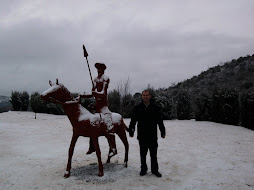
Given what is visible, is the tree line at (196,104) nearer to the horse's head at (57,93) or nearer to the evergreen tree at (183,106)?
the evergreen tree at (183,106)

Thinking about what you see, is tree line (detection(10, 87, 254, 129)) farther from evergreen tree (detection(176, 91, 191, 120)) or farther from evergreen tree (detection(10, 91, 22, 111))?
evergreen tree (detection(10, 91, 22, 111))

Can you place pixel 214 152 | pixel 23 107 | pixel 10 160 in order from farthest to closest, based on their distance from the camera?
pixel 23 107 < pixel 214 152 < pixel 10 160

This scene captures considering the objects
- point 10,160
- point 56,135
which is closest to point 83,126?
point 10,160

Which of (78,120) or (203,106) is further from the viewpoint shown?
(203,106)

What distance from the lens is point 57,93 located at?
456 cm

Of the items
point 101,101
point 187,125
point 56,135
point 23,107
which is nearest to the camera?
point 101,101

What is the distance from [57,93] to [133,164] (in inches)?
99.1

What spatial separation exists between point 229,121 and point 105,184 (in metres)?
9.35

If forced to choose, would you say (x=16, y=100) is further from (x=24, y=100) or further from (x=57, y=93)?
(x=57, y=93)

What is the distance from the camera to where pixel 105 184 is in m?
Answer: 4.43

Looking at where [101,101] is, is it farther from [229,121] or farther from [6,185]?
[229,121]

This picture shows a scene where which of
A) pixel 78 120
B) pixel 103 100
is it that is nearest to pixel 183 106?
Answer: pixel 103 100

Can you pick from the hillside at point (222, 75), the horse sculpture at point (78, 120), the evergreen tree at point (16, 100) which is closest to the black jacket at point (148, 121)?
the horse sculpture at point (78, 120)

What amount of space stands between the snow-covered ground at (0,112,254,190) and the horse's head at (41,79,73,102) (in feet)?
5.15
